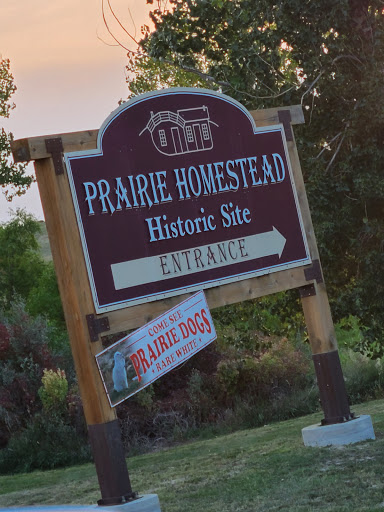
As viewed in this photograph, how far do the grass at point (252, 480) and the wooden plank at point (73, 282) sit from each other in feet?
4.22

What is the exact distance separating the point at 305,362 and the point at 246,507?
1434cm

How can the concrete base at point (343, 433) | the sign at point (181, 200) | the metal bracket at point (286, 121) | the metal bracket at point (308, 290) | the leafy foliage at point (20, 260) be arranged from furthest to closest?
the leafy foliage at point (20, 260) → the metal bracket at point (286, 121) → the metal bracket at point (308, 290) → the concrete base at point (343, 433) → the sign at point (181, 200)

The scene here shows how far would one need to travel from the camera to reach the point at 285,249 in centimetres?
1110

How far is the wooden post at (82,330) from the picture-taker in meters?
9.04

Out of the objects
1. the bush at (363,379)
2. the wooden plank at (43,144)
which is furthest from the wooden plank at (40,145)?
the bush at (363,379)

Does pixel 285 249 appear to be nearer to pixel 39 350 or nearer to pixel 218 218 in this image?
pixel 218 218

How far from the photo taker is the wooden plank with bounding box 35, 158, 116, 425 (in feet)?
29.8

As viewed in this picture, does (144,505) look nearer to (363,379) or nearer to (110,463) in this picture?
(110,463)

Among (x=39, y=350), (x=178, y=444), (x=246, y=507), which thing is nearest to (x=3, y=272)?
(x=39, y=350)

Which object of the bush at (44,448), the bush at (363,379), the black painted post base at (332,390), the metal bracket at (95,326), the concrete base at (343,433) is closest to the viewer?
the metal bracket at (95,326)

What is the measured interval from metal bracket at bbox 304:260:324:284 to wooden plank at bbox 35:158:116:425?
124 inches

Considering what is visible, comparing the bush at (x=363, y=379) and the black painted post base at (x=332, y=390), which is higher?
the black painted post base at (x=332, y=390)

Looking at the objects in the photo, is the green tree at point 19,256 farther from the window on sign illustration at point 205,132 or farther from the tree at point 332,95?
the window on sign illustration at point 205,132

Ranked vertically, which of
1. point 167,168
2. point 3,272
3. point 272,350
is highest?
point 3,272
